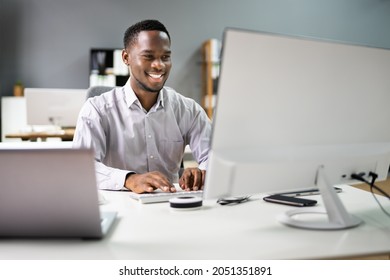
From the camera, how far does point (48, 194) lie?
0.85 metres

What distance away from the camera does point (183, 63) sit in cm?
629

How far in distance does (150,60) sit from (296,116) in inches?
38.6

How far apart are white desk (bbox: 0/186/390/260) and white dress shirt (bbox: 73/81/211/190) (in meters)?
0.64

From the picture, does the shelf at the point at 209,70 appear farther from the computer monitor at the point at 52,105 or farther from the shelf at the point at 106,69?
the computer monitor at the point at 52,105

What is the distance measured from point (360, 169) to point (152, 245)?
538 millimetres

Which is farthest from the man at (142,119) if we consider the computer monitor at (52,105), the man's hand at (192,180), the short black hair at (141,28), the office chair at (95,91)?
the computer monitor at (52,105)

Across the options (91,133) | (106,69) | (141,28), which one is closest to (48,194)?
(91,133)

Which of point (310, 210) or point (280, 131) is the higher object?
point (280, 131)

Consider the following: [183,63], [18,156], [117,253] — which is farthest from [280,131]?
[183,63]

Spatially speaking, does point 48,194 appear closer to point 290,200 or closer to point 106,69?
point 290,200

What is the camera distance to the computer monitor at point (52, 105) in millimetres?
3801

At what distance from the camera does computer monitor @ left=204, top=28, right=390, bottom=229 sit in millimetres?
891

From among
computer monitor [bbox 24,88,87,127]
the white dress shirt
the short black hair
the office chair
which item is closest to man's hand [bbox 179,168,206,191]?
the white dress shirt
